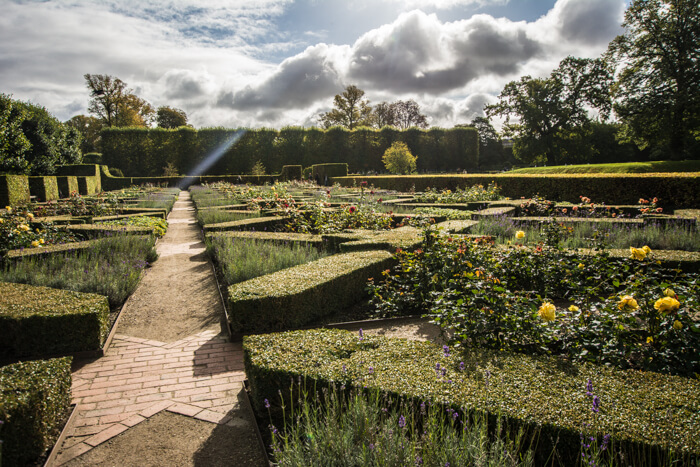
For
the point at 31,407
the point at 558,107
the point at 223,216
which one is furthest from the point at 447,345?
the point at 558,107

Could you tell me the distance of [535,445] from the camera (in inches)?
72.9

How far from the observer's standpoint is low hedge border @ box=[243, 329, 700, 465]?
1763 millimetres

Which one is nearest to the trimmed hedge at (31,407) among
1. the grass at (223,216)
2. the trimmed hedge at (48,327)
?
the trimmed hedge at (48,327)

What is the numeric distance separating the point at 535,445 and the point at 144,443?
2138 mm

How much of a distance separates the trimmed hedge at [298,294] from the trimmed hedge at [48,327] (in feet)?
3.82

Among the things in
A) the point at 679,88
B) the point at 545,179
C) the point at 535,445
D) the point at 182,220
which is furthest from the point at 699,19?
the point at 535,445

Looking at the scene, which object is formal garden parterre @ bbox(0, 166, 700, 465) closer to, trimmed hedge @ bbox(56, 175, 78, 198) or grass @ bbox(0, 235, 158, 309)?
grass @ bbox(0, 235, 158, 309)

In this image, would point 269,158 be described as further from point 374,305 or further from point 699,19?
point 374,305

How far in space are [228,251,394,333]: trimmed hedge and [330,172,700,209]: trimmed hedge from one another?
10424 millimetres

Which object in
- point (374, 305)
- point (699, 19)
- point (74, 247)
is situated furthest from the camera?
point (699, 19)

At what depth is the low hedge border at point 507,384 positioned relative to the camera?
1763 mm

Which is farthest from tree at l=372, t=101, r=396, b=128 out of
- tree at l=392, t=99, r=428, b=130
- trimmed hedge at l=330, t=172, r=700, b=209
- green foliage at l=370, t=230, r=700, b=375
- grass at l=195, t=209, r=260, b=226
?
green foliage at l=370, t=230, r=700, b=375

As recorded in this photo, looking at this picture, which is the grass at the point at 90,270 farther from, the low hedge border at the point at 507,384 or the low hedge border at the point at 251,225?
the low hedge border at the point at 507,384

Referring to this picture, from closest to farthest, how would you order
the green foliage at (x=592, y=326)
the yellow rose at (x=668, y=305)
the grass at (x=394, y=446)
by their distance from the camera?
the grass at (x=394, y=446) → the yellow rose at (x=668, y=305) → the green foliage at (x=592, y=326)
